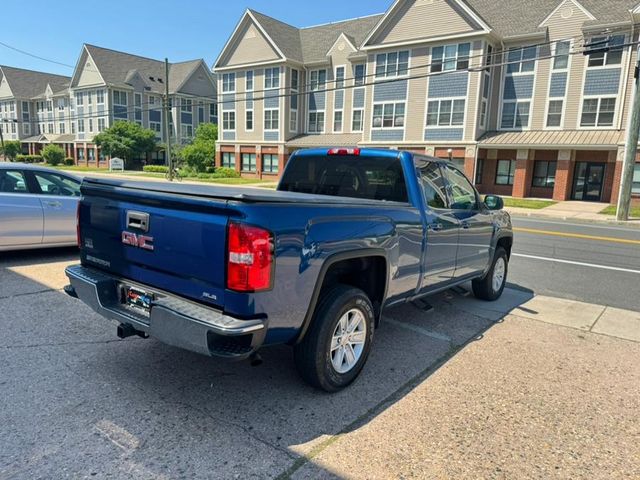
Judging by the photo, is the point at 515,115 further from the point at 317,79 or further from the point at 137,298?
the point at 137,298

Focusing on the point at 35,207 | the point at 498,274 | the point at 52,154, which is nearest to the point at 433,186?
the point at 498,274

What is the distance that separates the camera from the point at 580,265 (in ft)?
31.3

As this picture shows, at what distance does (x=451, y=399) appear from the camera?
12.1 feet

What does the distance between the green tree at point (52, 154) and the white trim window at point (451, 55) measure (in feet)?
167

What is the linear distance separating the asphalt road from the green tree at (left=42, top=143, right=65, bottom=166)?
6224cm

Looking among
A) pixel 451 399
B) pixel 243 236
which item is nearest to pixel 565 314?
pixel 451 399

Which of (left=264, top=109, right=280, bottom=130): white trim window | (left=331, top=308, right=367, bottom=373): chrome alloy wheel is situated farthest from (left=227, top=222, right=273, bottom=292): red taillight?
(left=264, top=109, right=280, bottom=130): white trim window

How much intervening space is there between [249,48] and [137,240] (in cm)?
4272

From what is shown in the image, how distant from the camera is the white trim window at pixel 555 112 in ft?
98.0

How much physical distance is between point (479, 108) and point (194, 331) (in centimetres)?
3125

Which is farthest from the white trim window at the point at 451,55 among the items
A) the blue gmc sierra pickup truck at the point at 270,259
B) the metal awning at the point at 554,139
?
the blue gmc sierra pickup truck at the point at 270,259

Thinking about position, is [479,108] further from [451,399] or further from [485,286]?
[451,399]

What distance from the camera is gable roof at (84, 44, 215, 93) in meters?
60.1

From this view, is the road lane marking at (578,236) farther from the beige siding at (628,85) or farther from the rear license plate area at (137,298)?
the beige siding at (628,85)
